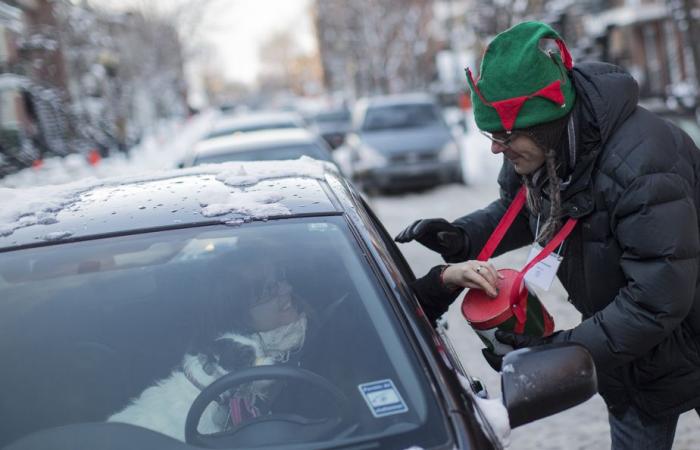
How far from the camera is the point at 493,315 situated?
7.50 feet

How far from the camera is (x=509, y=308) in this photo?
2281 millimetres

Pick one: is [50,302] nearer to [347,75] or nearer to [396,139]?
[396,139]

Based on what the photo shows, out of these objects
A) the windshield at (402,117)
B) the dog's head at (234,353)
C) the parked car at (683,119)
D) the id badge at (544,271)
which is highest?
the dog's head at (234,353)

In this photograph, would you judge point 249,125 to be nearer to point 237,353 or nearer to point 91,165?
point 237,353

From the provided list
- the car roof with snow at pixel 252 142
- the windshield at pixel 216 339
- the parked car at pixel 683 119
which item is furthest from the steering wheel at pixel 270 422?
the parked car at pixel 683 119

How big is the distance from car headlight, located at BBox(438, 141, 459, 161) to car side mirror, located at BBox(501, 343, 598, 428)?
41.5 ft

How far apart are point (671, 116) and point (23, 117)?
29.8m

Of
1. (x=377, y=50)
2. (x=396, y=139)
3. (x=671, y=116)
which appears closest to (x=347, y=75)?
(x=377, y=50)

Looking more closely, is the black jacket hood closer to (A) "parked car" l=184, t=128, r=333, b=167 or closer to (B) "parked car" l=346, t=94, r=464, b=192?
(A) "parked car" l=184, t=128, r=333, b=167

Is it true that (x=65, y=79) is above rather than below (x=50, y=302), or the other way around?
below

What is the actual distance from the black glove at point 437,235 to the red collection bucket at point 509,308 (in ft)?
1.18

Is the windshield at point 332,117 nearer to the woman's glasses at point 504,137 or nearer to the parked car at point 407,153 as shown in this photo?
the parked car at point 407,153

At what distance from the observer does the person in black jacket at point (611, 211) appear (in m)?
2.09

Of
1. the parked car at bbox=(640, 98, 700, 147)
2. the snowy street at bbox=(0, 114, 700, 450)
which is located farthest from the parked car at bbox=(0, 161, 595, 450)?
the parked car at bbox=(640, 98, 700, 147)
